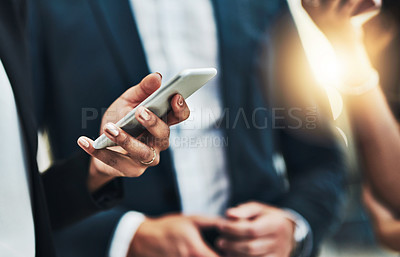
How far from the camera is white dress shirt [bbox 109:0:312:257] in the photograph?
0.50m

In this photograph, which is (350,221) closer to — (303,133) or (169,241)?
(303,133)

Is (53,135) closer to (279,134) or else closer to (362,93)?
(279,134)

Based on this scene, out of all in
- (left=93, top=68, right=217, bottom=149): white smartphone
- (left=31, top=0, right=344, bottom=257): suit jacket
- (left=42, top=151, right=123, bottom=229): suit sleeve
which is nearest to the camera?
(left=93, top=68, right=217, bottom=149): white smartphone

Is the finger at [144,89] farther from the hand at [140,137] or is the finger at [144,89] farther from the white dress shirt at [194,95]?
the white dress shirt at [194,95]

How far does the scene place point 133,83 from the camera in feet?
1.48

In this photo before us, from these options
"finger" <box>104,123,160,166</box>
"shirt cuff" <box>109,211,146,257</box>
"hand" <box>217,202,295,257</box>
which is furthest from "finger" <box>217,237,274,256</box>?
"finger" <box>104,123,160,166</box>

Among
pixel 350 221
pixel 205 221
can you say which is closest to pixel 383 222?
pixel 350 221

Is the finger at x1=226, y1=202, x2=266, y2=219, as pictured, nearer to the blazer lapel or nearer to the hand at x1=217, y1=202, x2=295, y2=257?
the hand at x1=217, y1=202, x2=295, y2=257

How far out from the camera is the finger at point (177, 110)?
10.0 inches

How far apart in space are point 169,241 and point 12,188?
25cm

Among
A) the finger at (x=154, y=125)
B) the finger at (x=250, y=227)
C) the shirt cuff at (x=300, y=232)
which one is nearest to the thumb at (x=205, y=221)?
the finger at (x=250, y=227)

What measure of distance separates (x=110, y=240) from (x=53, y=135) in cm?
19

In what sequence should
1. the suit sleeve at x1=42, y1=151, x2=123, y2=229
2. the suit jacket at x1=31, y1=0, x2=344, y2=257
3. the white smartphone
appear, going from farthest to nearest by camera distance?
the suit jacket at x1=31, y1=0, x2=344, y2=257 → the suit sleeve at x1=42, y1=151, x2=123, y2=229 → the white smartphone

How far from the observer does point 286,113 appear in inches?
21.3
